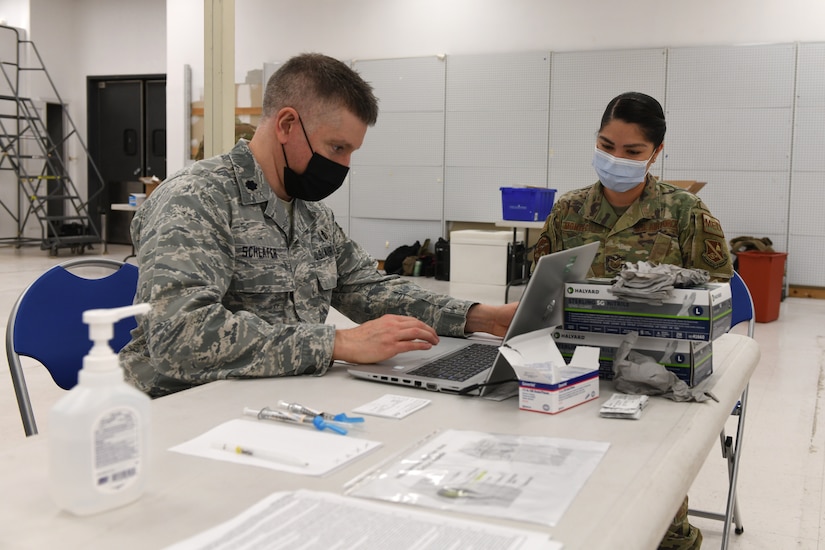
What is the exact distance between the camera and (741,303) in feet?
7.36

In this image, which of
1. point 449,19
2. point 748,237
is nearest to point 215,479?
point 748,237

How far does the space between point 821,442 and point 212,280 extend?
2704 millimetres

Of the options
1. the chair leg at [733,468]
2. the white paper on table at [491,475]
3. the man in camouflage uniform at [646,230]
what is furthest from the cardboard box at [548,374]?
the man in camouflage uniform at [646,230]

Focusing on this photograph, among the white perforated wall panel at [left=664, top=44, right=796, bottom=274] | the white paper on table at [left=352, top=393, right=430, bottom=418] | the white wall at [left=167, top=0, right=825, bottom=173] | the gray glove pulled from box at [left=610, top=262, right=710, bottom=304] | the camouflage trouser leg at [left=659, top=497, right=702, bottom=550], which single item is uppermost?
the white wall at [left=167, top=0, right=825, bottom=173]

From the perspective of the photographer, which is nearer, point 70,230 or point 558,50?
point 558,50

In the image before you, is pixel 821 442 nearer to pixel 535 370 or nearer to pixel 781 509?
pixel 781 509

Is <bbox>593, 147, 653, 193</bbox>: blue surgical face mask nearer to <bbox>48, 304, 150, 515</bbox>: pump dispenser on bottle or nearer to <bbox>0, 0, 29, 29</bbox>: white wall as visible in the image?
<bbox>48, 304, 150, 515</bbox>: pump dispenser on bottle

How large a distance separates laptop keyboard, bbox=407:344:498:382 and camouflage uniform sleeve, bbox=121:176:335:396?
0.19 metres

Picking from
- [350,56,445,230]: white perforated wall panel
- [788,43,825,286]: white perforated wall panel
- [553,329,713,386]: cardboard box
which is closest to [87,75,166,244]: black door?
[350,56,445,230]: white perforated wall panel

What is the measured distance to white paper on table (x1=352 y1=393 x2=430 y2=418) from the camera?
1194mm

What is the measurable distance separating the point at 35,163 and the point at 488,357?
10991 millimetres

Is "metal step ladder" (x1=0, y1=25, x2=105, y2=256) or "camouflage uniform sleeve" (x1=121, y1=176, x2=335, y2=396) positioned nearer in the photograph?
"camouflage uniform sleeve" (x1=121, y1=176, x2=335, y2=396)

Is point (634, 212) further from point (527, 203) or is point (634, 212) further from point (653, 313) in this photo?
point (527, 203)

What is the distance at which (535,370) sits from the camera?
1.23 metres
